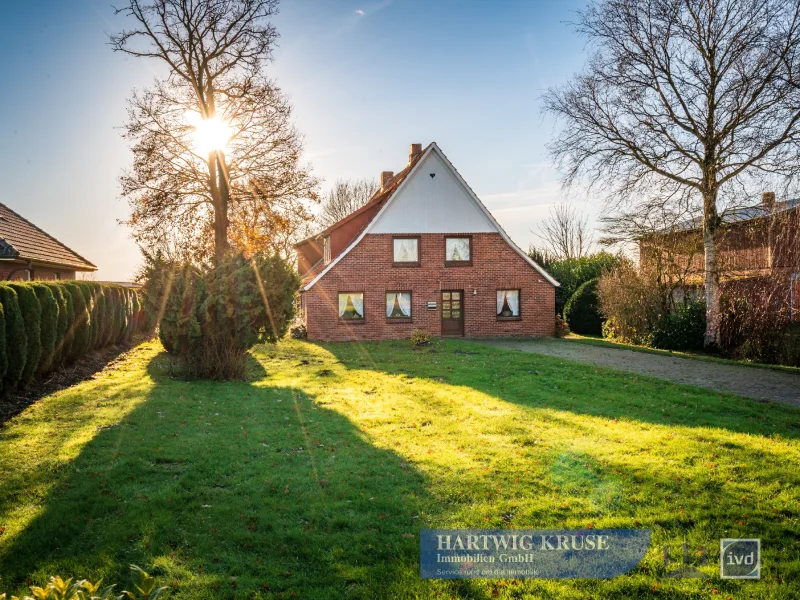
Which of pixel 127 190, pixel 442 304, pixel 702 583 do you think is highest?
pixel 127 190

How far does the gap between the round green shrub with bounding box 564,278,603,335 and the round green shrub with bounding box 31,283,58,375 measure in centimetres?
2298

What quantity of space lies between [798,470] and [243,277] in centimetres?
1104

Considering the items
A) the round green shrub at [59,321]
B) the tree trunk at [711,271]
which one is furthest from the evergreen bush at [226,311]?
the tree trunk at [711,271]

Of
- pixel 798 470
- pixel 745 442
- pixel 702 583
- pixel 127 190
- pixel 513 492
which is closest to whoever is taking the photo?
pixel 702 583

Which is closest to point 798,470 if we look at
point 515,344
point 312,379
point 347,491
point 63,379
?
point 347,491

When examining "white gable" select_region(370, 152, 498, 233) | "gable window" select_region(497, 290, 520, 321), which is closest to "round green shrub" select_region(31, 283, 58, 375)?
"white gable" select_region(370, 152, 498, 233)

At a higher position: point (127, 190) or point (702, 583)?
point (127, 190)

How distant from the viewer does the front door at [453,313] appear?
24.7m

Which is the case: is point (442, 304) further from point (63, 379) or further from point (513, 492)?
point (513, 492)

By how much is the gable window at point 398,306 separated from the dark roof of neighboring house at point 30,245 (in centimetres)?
1459

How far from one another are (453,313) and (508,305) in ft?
8.55

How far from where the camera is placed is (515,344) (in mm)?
21688

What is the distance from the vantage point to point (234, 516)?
522cm

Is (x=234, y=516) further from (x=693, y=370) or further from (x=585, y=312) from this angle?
(x=585, y=312)
